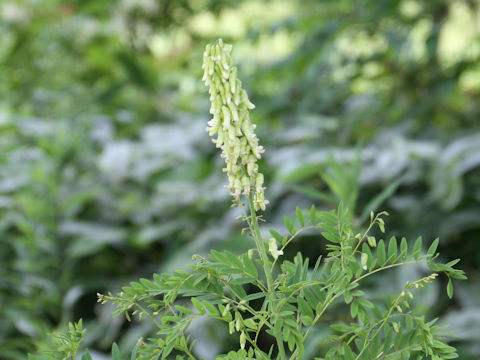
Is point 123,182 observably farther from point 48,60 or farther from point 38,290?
point 48,60

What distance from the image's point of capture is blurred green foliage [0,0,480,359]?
1.76 metres

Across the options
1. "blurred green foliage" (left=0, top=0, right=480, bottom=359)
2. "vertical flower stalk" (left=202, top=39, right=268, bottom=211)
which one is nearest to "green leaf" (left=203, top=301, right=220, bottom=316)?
"vertical flower stalk" (left=202, top=39, right=268, bottom=211)

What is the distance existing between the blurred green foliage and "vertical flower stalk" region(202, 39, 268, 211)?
612 millimetres

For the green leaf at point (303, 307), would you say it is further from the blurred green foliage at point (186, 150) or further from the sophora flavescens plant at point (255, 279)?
the blurred green foliage at point (186, 150)

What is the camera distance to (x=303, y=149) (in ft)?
7.16

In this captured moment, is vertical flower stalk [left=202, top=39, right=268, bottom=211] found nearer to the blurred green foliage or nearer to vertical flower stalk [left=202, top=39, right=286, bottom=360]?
vertical flower stalk [left=202, top=39, right=286, bottom=360]

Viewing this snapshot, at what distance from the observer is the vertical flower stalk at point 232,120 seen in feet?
1.73

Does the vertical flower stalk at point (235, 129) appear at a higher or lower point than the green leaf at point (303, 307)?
higher

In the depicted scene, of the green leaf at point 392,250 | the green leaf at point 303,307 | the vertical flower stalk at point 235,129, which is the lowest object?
the green leaf at point 303,307

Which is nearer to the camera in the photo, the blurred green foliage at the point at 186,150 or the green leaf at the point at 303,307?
the green leaf at the point at 303,307

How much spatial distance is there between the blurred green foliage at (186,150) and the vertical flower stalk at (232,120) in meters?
0.61

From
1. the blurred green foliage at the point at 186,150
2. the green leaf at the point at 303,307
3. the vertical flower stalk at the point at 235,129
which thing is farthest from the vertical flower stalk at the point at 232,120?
the blurred green foliage at the point at 186,150

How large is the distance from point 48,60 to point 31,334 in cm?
154

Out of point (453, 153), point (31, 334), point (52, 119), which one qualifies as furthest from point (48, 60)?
point (453, 153)
